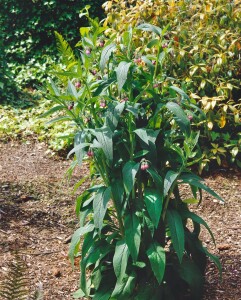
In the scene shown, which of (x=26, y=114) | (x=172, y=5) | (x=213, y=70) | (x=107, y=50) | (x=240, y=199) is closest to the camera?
(x=107, y=50)

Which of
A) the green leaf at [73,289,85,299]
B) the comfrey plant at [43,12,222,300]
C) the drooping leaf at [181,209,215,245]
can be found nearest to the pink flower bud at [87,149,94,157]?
the comfrey plant at [43,12,222,300]

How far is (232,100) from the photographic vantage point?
568cm

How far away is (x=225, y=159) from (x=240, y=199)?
707mm

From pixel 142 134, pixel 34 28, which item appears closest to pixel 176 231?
pixel 142 134

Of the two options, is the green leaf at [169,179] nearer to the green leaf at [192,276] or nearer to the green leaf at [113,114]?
the green leaf at [113,114]

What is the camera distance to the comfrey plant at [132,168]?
9.98 ft

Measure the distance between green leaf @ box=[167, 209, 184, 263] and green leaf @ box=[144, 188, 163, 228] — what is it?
0.13 m

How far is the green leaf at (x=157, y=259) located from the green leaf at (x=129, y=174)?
39 centimetres

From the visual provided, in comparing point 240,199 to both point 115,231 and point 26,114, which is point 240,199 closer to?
point 115,231

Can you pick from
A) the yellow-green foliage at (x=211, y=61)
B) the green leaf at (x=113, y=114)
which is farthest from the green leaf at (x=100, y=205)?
the yellow-green foliage at (x=211, y=61)

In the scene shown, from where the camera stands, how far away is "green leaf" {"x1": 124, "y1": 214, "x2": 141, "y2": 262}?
9.93 ft

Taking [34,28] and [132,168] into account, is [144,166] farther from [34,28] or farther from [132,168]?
[34,28]

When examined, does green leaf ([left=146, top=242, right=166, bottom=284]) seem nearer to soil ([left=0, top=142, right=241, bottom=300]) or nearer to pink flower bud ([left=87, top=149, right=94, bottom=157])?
pink flower bud ([left=87, top=149, right=94, bottom=157])

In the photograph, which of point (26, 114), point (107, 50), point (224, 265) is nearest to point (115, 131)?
point (107, 50)
